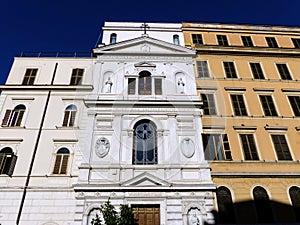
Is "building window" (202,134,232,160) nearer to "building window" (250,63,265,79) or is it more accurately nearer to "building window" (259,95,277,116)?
"building window" (259,95,277,116)

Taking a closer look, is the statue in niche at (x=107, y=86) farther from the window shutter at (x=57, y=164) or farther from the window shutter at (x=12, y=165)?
the window shutter at (x=12, y=165)

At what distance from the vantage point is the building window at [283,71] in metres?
20.6

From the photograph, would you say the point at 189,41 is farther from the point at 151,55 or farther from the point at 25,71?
the point at 25,71

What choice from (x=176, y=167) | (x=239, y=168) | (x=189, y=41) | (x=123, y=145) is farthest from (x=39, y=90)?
(x=239, y=168)

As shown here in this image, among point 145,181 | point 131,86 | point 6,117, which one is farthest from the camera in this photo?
point 131,86

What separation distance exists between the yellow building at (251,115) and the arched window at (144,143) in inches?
137

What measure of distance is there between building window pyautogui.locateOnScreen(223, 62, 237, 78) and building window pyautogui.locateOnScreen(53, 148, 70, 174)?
45.2ft

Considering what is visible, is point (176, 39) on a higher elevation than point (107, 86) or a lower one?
higher

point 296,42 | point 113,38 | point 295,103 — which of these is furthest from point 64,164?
point 296,42

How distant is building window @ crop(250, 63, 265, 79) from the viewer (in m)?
20.5

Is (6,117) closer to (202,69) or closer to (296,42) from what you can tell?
(202,69)

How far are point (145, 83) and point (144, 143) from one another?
5.18 m

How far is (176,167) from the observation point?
1534cm

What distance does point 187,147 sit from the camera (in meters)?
16.3
